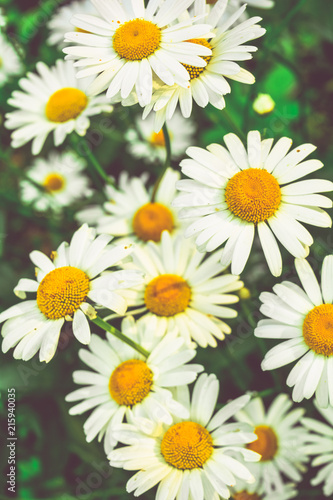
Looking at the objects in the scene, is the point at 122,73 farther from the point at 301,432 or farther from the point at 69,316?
the point at 301,432

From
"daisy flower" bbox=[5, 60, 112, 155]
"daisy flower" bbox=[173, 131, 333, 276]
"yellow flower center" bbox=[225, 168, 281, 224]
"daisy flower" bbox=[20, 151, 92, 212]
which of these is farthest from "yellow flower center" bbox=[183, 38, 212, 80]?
"daisy flower" bbox=[20, 151, 92, 212]

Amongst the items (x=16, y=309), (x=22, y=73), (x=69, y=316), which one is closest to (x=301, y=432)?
(x=69, y=316)

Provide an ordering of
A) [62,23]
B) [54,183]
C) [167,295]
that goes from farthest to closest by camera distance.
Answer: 1. [54,183]
2. [62,23]
3. [167,295]

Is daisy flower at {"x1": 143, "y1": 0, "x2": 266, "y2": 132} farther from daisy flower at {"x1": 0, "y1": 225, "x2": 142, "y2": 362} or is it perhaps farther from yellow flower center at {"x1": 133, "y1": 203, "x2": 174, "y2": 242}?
yellow flower center at {"x1": 133, "y1": 203, "x2": 174, "y2": 242}

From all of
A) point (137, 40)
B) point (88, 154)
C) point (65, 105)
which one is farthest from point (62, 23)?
point (137, 40)

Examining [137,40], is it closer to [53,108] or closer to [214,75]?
[214,75]

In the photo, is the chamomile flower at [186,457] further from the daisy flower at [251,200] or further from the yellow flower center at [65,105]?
the yellow flower center at [65,105]

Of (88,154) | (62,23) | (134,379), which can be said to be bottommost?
(134,379)
